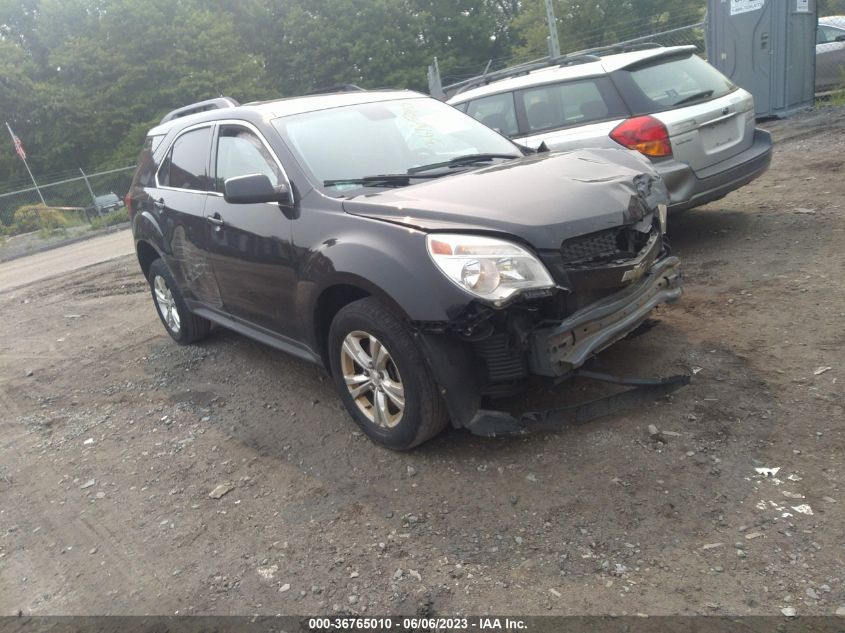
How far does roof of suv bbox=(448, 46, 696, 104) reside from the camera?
618cm

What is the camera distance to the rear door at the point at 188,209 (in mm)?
4906

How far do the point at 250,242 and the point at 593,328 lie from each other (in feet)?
7.16

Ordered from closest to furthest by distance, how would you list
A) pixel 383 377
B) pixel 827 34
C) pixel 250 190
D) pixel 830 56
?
pixel 383 377 → pixel 250 190 → pixel 830 56 → pixel 827 34

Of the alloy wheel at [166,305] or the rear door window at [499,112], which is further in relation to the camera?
the rear door window at [499,112]

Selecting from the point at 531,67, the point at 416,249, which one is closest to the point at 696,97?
the point at 531,67

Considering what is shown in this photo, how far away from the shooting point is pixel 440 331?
3.13m

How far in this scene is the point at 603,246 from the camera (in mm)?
3395

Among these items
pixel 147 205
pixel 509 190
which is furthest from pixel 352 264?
pixel 147 205

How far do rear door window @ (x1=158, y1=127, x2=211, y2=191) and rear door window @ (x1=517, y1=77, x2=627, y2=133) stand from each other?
3140 mm

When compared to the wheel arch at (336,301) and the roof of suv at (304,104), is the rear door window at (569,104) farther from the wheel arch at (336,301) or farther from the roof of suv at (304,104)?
the wheel arch at (336,301)

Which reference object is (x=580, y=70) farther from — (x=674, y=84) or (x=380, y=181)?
(x=380, y=181)

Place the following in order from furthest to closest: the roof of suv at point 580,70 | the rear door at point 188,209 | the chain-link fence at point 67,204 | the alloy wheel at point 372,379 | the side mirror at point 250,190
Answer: the chain-link fence at point 67,204 < the roof of suv at point 580,70 < the rear door at point 188,209 < the side mirror at point 250,190 < the alloy wheel at point 372,379

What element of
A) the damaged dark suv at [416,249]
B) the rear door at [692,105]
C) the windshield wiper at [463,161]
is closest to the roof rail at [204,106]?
the damaged dark suv at [416,249]

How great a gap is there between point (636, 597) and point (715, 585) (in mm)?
284
